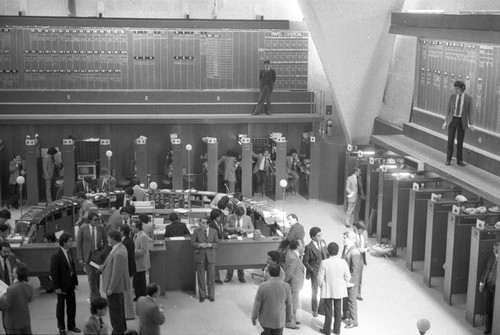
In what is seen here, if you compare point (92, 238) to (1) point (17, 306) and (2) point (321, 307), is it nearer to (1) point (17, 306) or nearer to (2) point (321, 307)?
(1) point (17, 306)

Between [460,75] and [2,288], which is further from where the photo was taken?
[460,75]

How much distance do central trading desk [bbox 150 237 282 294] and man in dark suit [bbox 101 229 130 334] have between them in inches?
89.4

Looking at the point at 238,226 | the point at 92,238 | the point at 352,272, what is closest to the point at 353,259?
the point at 352,272

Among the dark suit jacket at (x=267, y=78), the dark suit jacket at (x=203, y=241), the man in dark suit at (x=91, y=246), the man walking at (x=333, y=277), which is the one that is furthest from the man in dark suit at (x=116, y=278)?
the dark suit jacket at (x=267, y=78)

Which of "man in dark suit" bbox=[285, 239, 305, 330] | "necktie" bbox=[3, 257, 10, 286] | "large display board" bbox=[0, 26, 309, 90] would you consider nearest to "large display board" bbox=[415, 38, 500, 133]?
"large display board" bbox=[0, 26, 309, 90]

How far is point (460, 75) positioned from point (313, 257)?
5897 mm

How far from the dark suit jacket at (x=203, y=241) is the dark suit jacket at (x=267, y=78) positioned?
8391 mm

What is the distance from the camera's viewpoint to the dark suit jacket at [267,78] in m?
20.8

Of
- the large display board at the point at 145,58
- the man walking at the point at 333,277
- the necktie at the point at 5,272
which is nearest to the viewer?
the man walking at the point at 333,277

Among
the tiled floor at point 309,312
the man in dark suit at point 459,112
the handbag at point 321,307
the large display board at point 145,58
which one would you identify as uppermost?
the large display board at point 145,58

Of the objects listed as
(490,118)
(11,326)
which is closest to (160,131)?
(490,118)

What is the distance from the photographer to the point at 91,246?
12.6 m

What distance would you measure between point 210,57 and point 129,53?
210 centimetres

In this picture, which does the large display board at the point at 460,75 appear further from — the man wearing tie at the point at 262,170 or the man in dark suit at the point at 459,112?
the man wearing tie at the point at 262,170
